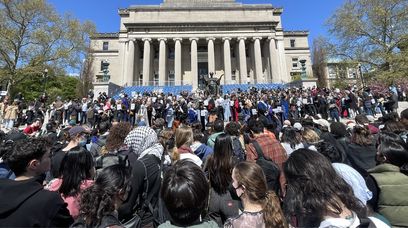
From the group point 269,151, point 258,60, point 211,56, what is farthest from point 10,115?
point 258,60

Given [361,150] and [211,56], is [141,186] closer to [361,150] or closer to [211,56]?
[361,150]

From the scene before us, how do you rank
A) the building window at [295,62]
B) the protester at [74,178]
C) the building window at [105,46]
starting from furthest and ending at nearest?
the building window at [295,62]
the building window at [105,46]
the protester at [74,178]

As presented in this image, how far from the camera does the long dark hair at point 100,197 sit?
202 centimetres

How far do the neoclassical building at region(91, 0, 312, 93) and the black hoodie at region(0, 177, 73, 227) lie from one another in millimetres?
38555

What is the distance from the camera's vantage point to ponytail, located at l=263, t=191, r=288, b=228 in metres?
2.02

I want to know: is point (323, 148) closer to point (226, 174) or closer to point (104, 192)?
point (226, 174)

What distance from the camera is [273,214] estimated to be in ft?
6.72

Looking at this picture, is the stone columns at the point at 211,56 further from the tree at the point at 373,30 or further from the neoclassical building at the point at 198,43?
the tree at the point at 373,30

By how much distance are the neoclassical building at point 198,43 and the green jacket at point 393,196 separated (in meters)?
38.0

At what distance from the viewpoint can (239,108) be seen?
16938 mm

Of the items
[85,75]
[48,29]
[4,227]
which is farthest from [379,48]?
[85,75]

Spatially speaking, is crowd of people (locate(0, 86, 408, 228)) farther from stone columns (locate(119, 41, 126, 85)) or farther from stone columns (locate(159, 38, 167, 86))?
stone columns (locate(119, 41, 126, 85))

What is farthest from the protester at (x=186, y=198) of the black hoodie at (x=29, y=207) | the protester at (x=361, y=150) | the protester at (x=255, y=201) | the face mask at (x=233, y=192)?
the protester at (x=361, y=150)

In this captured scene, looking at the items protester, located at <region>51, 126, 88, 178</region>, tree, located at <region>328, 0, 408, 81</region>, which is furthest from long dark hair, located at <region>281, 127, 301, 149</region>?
tree, located at <region>328, 0, 408, 81</region>
